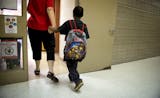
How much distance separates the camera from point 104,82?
277 centimetres

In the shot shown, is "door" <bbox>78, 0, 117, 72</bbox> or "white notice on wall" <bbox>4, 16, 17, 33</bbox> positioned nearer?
"white notice on wall" <bbox>4, 16, 17, 33</bbox>

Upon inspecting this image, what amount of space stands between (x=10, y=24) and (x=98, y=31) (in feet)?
5.21

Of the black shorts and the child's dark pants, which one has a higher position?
the black shorts

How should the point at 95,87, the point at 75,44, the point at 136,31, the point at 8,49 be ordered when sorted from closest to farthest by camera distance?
the point at 75,44
the point at 8,49
the point at 95,87
the point at 136,31

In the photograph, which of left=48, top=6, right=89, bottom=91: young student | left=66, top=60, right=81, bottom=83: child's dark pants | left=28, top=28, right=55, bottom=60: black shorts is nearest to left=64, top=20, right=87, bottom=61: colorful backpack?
left=48, top=6, right=89, bottom=91: young student

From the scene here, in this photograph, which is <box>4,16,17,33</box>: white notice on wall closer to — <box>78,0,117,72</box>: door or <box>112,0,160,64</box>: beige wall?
<box>78,0,117,72</box>: door

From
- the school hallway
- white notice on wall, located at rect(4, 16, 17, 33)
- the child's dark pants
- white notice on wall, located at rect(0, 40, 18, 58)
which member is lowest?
the school hallway

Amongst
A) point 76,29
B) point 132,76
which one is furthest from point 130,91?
point 76,29

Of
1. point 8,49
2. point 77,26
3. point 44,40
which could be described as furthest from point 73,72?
point 8,49

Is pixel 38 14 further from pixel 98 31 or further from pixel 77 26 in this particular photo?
pixel 98 31

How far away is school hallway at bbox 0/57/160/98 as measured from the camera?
2207 mm

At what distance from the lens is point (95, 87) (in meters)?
2.54

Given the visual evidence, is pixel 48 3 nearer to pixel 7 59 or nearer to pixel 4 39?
pixel 4 39

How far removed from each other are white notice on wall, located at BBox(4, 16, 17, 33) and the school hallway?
2.55ft
